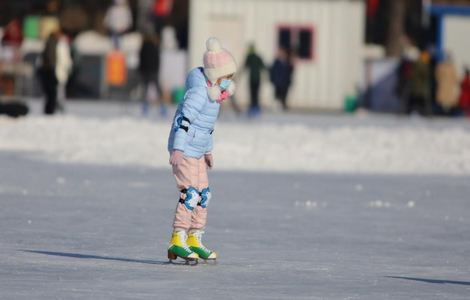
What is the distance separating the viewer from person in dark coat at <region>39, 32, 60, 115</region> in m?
33.4

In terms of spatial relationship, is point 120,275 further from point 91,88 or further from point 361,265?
point 91,88

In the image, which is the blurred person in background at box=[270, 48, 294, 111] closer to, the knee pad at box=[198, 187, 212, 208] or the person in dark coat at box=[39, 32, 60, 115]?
the person in dark coat at box=[39, 32, 60, 115]

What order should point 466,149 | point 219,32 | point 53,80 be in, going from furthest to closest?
point 219,32
point 53,80
point 466,149

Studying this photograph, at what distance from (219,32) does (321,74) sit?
3069 mm

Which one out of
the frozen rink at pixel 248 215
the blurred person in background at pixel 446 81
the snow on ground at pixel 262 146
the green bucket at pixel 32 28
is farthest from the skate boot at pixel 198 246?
the green bucket at pixel 32 28

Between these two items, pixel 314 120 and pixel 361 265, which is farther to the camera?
pixel 314 120

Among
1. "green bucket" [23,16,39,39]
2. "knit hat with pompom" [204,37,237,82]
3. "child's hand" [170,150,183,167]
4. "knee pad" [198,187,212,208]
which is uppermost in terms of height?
"knit hat with pompom" [204,37,237,82]

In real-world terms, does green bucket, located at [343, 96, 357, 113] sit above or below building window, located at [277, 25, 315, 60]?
below

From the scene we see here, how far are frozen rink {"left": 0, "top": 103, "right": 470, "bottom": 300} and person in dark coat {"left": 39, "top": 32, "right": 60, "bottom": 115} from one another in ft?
14.4

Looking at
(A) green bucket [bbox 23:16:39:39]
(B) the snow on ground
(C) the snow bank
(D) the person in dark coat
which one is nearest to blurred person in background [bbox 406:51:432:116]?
(B) the snow on ground

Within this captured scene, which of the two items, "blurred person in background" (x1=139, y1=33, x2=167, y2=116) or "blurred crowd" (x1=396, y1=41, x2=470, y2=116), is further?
"blurred crowd" (x1=396, y1=41, x2=470, y2=116)

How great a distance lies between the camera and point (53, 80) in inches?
1328

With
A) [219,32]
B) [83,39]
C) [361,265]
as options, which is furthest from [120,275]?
[83,39]

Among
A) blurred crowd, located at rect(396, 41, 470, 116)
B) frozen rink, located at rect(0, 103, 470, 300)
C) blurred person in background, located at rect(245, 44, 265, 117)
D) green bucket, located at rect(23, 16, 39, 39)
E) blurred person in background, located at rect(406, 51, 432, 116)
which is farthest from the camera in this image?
green bucket, located at rect(23, 16, 39, 39)
